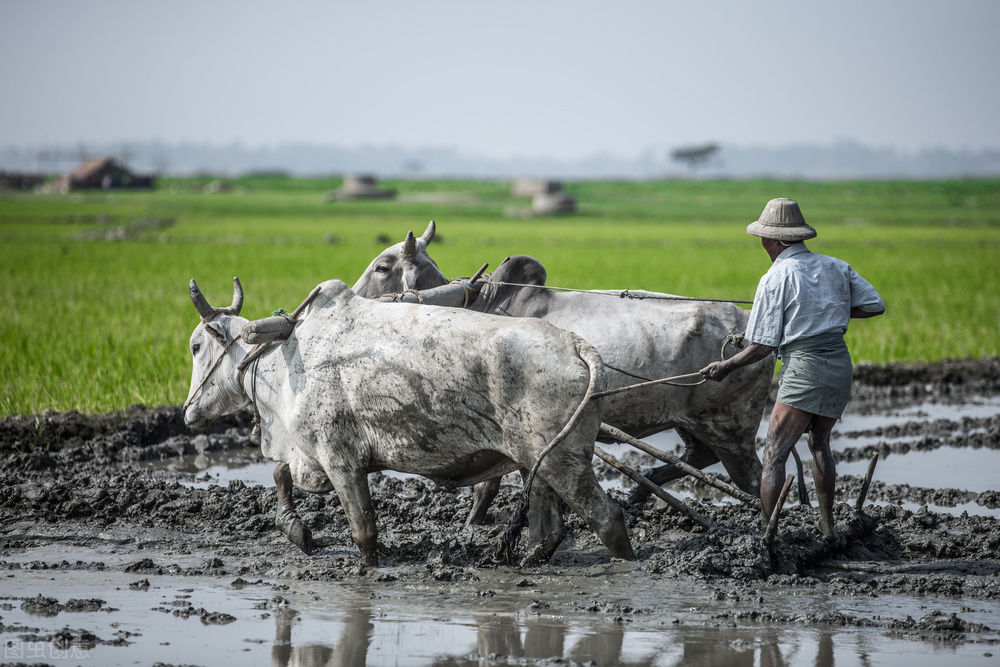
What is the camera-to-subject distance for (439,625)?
166 inches

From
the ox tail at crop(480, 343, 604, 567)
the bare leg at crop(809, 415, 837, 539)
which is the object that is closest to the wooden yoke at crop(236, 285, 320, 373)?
the ox tail at crop(480, 343, 604, 567)

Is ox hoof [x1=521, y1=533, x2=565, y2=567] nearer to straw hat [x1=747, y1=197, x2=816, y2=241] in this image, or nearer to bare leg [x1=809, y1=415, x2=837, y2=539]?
bare leg [x1=809, y1=415, x2=837, y2=539]

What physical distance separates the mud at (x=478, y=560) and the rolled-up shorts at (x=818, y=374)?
2.30ft

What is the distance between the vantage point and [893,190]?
3066 inches

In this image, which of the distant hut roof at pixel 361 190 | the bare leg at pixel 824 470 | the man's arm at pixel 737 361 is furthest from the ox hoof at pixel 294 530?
the distant hut roof at pixel 361 190

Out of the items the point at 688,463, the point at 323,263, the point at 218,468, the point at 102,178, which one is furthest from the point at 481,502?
the point at 102,178

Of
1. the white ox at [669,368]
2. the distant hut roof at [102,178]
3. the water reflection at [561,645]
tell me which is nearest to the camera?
the water reflection at [561,645]

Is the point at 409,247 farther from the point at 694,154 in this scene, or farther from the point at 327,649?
the point at 694,154

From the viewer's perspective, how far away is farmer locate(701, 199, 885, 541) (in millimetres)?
4652

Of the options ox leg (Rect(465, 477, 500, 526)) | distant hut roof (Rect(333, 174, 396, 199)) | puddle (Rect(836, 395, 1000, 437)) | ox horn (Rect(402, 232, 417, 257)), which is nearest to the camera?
ox leg (Rect(465, 477, 500, 526))

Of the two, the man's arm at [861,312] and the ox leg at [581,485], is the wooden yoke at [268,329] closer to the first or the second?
the ox leg at [581,485]

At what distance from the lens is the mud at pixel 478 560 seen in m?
4.29

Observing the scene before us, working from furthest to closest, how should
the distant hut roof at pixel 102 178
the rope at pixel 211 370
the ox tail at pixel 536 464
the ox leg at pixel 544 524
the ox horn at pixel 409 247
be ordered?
the distant hut roof at pixel 102 178, the ox horn at pixel 409 247, the rope at pixel 211 370, the ox leg at pixel 544 524, the ox tail at pixel 536 464

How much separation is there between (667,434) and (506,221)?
117 feet
